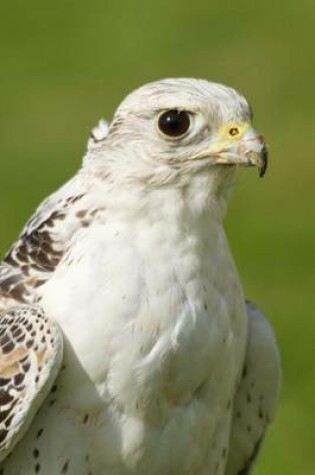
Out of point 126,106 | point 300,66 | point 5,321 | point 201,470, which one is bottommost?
point 300,66

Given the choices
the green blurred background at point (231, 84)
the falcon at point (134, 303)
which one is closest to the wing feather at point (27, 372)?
the falcon at point (134, 303)

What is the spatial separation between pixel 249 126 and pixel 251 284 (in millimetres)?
7352

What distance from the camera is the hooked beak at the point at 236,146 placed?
30.0 feet

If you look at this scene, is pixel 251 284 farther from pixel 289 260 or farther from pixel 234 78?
Result: pixel 234 78

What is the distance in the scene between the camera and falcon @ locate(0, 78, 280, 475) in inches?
365

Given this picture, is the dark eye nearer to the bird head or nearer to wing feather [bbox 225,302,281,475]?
the bird head

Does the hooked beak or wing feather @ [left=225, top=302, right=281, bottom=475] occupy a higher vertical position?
the hooked beak

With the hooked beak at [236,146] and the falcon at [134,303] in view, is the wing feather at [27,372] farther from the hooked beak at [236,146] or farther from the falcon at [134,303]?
the hooked beak at [236,146]

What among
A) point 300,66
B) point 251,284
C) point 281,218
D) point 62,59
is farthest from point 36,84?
point 251,284

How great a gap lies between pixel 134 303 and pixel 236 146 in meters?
0.70

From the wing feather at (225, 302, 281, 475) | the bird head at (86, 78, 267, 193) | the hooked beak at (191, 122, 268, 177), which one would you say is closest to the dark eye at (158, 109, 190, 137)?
the bird head at (86, 78, 267, 193)

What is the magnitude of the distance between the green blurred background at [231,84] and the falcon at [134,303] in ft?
12.8

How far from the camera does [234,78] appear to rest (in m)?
21.1

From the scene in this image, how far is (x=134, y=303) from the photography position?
9375 mm
